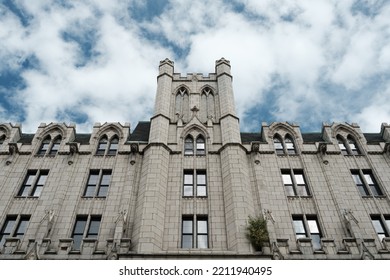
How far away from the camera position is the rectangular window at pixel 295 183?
23391 mm

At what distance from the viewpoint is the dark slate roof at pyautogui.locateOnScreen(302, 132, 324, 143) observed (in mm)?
28656

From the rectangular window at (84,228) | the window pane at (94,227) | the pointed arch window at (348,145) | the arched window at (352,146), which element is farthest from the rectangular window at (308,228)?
the rectangular window at (84,228)

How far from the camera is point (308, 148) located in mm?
26422

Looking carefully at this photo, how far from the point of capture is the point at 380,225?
21391 millimetres

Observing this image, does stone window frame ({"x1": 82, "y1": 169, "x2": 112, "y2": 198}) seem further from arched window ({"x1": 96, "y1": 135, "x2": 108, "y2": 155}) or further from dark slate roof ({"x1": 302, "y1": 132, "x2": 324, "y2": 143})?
dark slate roof ({"x1": 302, "y1": 132, "x2": 324, "y2": 143})

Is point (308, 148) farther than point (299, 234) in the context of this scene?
Yes

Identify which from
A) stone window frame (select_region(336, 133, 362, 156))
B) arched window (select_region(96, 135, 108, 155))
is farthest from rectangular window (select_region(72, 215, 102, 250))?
stone window frame (select_region(336, 133, 362, 156))

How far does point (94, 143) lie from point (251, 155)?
1290 cm

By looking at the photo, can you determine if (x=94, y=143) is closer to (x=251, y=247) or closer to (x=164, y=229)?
(x=164, y=229)

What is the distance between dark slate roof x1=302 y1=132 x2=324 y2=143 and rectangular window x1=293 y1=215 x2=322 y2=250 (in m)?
8.53

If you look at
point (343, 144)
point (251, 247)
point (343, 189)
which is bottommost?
point (251, 247)

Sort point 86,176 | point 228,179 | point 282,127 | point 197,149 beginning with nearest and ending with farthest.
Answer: point 228,179 < point 86,176 < point 197,149 < point 282,127

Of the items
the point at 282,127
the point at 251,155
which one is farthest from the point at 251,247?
the point at 282,127

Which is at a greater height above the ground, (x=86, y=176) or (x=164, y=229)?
(x=86, y=176)
